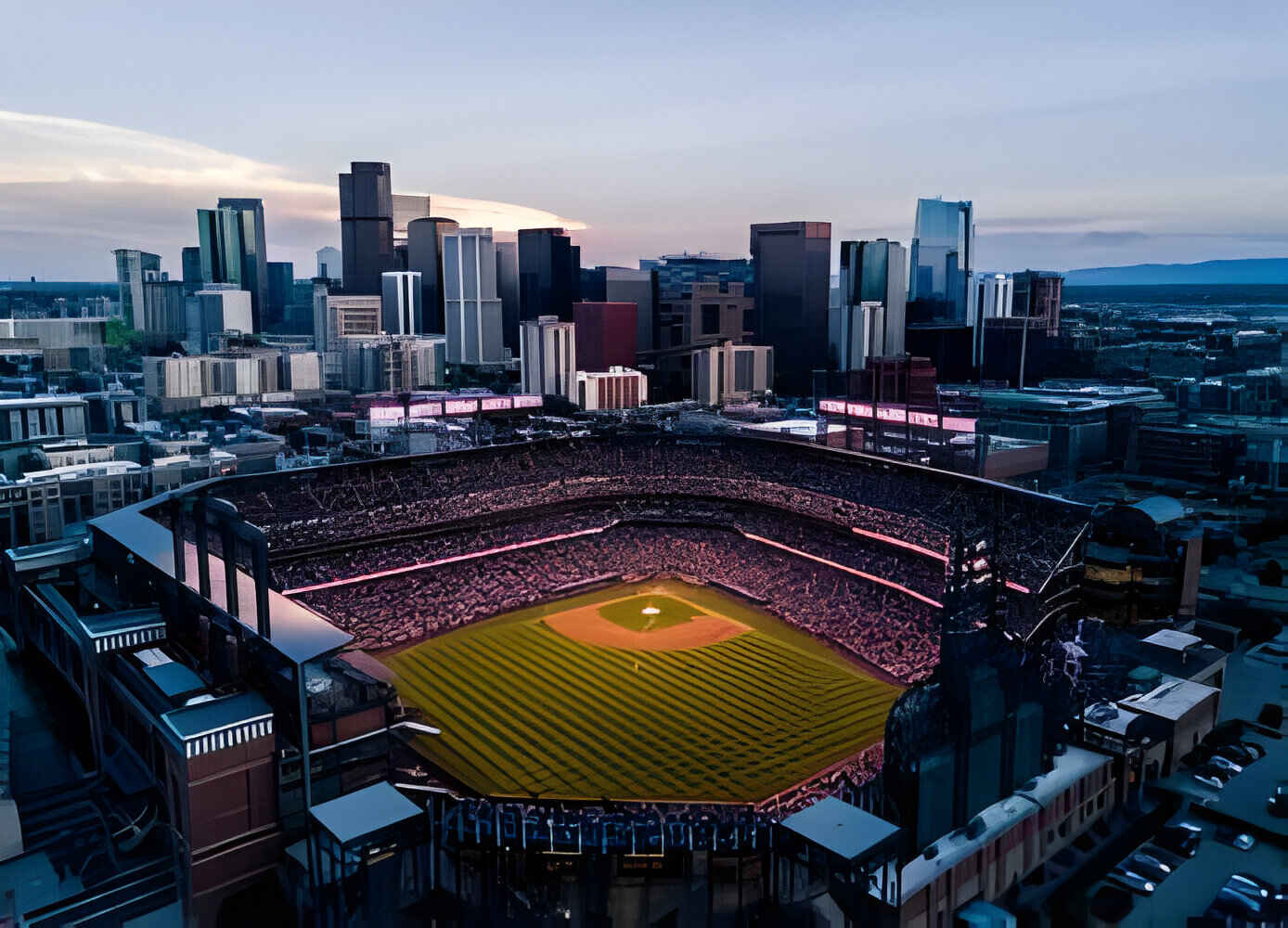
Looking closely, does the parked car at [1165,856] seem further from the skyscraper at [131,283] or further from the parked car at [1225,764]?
the skyscraper at [131,283]

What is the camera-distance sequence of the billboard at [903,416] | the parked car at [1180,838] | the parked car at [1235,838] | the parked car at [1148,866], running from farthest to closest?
1. the billboard at [903,416]
2. the parked car at [1235,838]
3. the parked car at [1180,838]
4. the parked car at [1148,866]

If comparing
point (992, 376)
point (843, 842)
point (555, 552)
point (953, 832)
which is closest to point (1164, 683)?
point (953, 832)

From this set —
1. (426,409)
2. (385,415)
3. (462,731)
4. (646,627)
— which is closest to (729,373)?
(426,409)

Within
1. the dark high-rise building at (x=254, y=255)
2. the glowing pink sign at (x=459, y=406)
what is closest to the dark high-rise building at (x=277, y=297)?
the dark high-rise building at (x=254, y=255)

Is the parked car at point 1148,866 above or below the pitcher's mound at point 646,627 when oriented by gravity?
above

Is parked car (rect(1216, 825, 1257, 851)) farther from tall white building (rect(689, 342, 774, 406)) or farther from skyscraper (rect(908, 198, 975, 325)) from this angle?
skyscraper (rect(908, 198, 975, 325))

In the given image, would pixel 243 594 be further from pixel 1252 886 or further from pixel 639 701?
pixel 1252 886
